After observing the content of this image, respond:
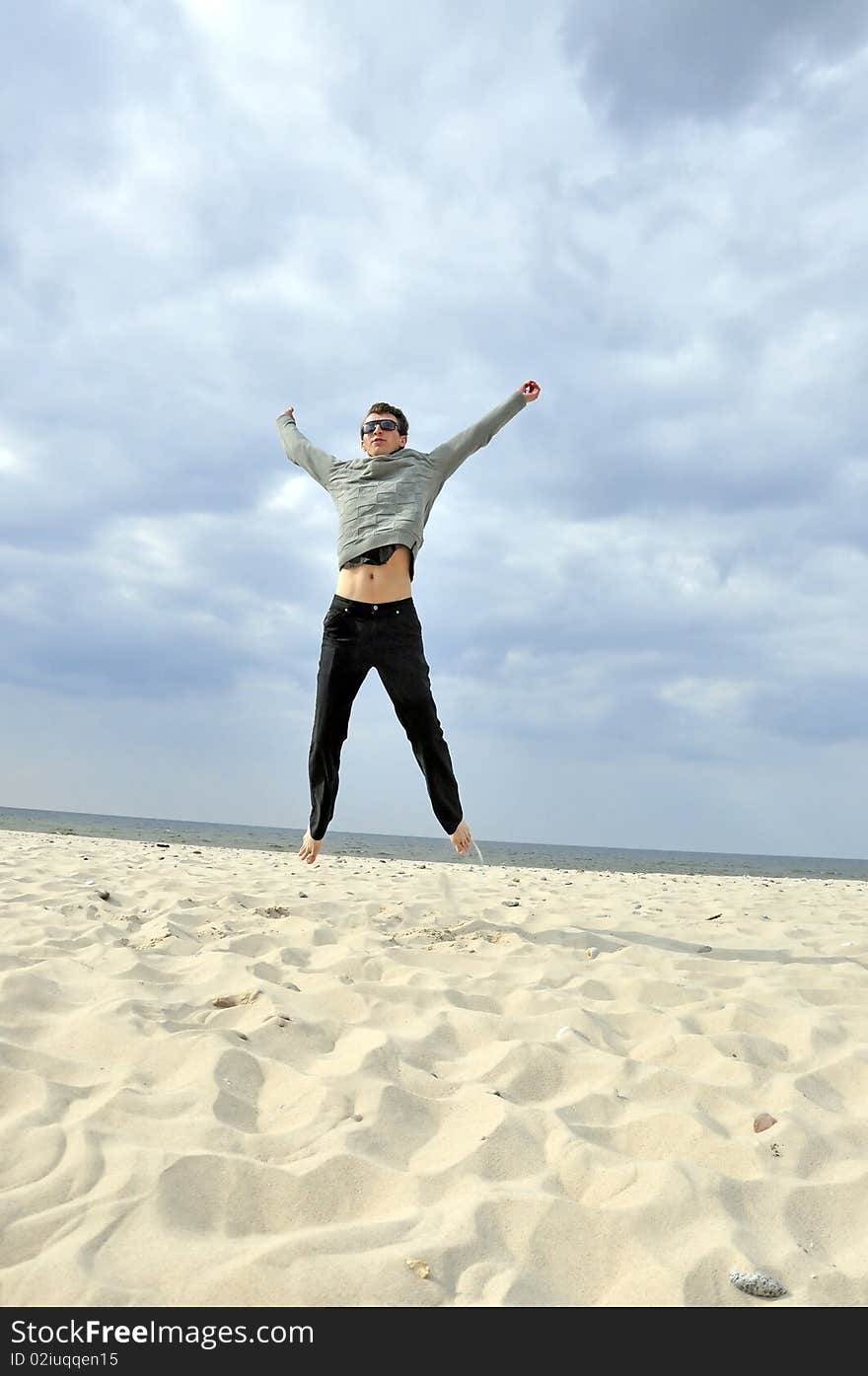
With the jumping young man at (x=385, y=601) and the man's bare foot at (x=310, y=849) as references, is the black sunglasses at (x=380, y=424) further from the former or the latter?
the man's bare foot at (x=310, y=849)

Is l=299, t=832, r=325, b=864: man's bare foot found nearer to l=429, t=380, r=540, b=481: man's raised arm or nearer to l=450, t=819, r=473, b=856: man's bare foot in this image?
l=450, t=819, r=473, b=856: man's bare foot

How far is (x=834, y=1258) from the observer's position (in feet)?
6.66

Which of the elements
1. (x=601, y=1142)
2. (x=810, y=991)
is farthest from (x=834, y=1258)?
(x=810, y=991)

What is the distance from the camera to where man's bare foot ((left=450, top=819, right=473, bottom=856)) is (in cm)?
595

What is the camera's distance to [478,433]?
6207mm

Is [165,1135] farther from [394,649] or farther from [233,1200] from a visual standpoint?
[394,649]

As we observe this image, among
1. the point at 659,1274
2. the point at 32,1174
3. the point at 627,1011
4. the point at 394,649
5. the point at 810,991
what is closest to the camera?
the point at 659,1274

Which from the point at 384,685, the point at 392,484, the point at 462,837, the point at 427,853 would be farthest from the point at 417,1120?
the point at 427,853

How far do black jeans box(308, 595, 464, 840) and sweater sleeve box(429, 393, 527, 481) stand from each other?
1.14 m

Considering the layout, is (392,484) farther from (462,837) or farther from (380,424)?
(462,837)

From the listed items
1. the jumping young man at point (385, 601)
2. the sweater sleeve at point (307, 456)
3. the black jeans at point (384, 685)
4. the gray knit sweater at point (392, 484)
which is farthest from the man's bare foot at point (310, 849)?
the sweater sleeve at point (307, 456)

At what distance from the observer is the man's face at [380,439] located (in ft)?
20.2

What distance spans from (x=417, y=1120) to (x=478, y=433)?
4.92 meters
